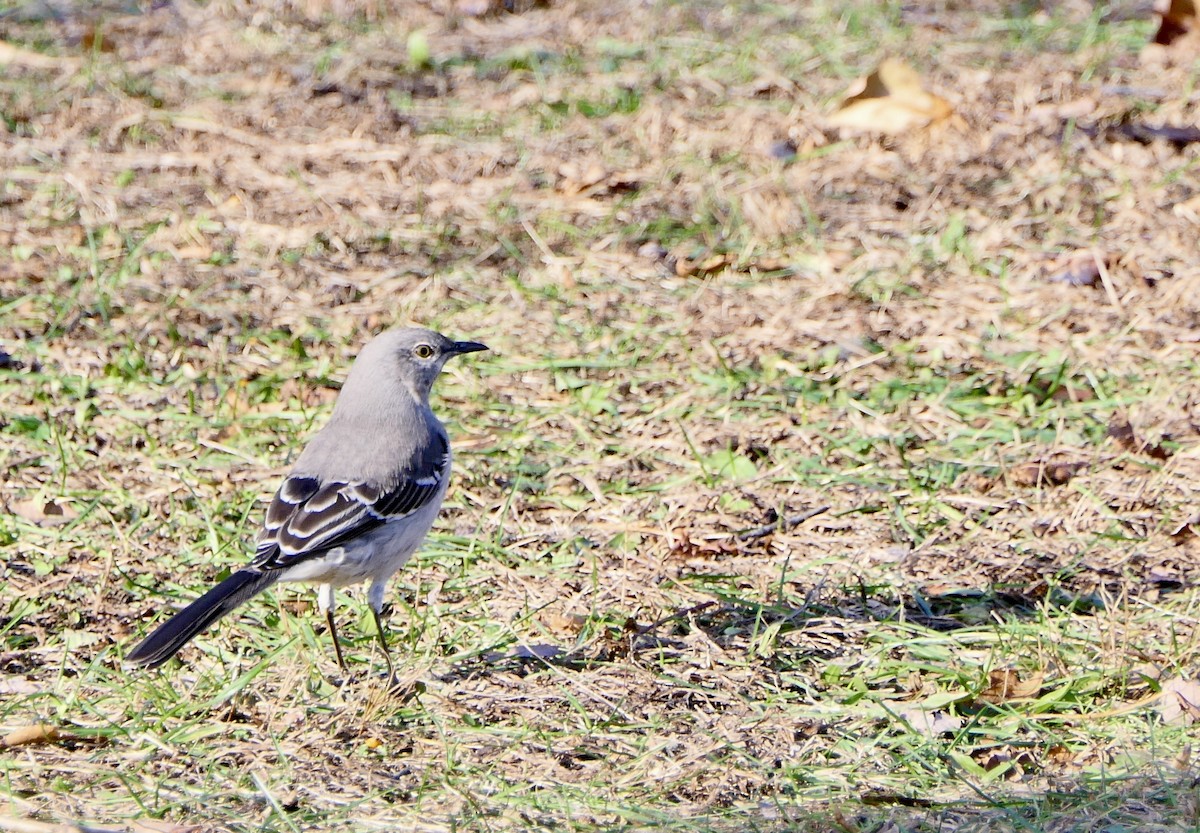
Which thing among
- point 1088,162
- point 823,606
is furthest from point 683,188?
point 823,606

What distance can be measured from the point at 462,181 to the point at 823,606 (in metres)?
4.64

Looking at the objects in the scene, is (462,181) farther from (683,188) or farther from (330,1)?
(330,1)

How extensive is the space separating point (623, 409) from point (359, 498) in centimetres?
220

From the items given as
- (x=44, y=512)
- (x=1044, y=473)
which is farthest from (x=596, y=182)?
(x=44, y=512)

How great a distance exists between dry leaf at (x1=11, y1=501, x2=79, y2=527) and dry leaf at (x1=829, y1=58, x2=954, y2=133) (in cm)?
560

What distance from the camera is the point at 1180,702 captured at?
4840mm

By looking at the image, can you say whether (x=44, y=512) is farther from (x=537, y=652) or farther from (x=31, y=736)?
(x=537, y=652)

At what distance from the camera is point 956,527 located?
6230 millimetres

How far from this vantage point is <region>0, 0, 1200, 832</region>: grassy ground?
4.71 meters

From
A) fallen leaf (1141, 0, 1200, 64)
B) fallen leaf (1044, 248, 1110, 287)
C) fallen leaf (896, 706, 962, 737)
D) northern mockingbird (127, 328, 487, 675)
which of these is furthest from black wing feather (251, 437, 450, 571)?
fallen leaf (1141, 0, 1200, 64)

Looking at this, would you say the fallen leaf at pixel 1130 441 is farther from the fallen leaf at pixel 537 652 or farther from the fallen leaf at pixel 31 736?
the fallen leaf at pixel 31 736

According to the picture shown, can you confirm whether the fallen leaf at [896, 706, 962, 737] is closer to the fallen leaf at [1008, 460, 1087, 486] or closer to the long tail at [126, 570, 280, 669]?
the fallen leaf at [1008, 460, 1087, 486]

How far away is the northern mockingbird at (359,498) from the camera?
4980 millimetres

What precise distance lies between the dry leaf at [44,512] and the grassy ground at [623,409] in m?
0.02
